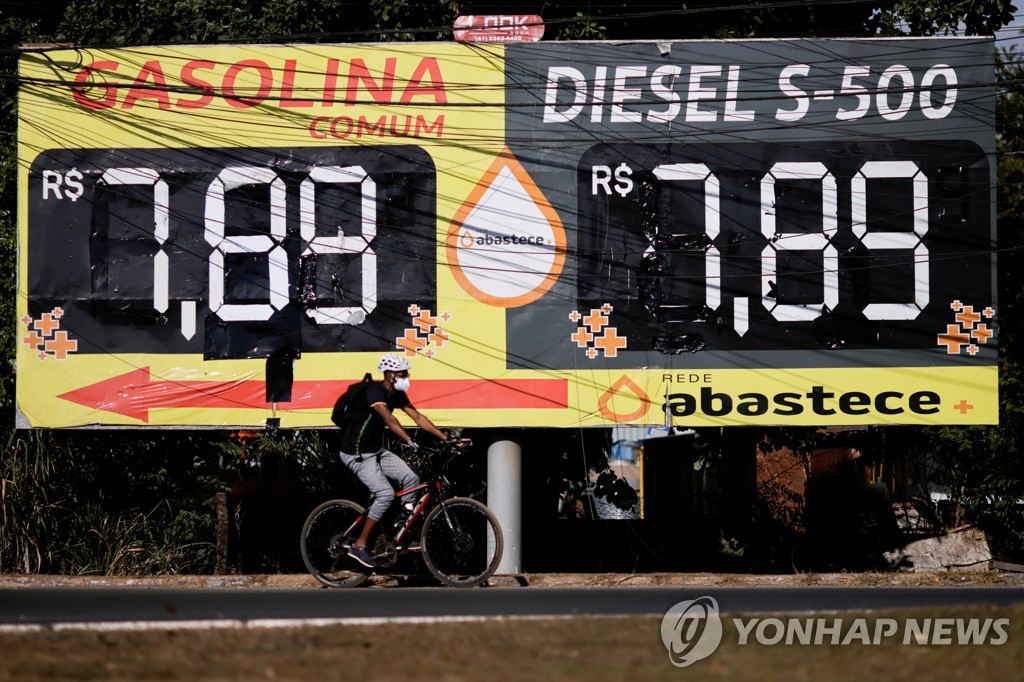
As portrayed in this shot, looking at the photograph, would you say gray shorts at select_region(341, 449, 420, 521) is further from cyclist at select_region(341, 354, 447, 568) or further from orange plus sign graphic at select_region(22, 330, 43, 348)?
orange plus sign graphic at select_region(22, 330, 43, 348)

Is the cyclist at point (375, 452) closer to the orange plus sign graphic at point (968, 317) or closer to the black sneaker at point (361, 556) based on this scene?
the black sneaker at point (361, 556)

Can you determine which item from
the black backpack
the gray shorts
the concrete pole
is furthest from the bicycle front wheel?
the concrete pole

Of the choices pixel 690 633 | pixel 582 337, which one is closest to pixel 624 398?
pixel 582 337

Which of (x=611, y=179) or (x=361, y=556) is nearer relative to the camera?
(x=361, y=556)

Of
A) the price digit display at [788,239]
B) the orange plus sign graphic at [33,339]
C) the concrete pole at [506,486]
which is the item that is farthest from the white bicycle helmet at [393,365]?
the orange plus sign graphic at [33,339]

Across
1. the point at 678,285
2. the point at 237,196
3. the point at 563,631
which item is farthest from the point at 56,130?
the point at 563,631

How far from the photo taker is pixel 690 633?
707cm

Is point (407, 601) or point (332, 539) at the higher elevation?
point (332, 539)

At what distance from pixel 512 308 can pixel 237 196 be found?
3.26m

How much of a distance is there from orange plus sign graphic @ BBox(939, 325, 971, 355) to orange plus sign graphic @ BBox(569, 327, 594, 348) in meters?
3.71

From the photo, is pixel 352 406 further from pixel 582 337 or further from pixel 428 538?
pixel 582 337

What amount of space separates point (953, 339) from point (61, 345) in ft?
31.3

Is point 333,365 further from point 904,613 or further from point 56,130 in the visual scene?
point 904,613

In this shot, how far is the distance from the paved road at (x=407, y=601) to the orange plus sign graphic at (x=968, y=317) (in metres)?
3.49
